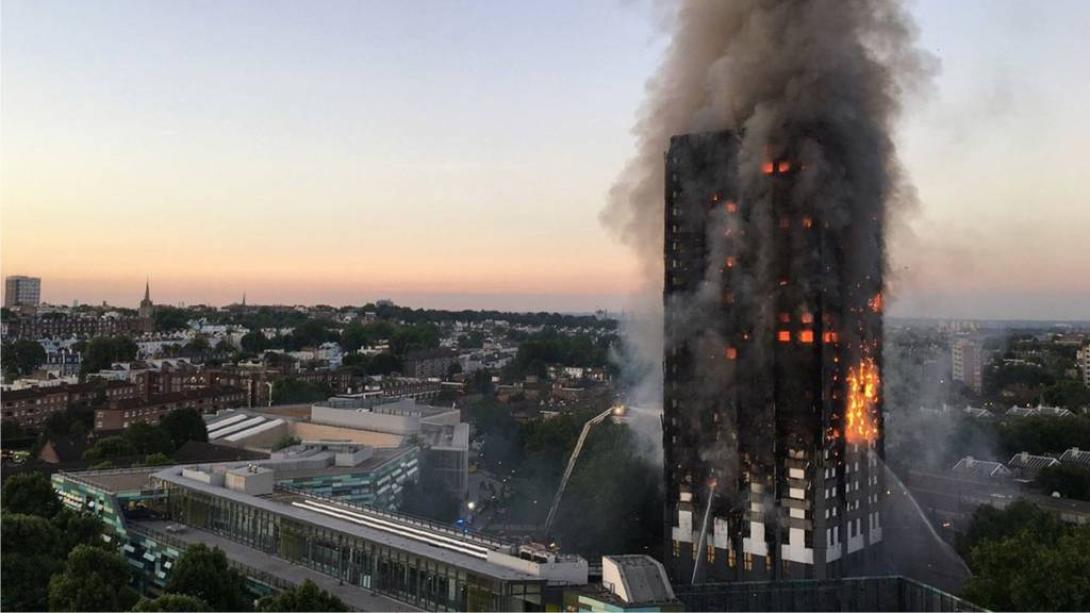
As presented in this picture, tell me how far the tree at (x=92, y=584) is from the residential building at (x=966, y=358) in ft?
441

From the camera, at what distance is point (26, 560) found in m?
32.2

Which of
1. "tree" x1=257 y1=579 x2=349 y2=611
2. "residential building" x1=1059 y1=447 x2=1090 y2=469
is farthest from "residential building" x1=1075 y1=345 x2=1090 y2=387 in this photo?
"tree" x1=257 y1=579 x2=349 y2=611

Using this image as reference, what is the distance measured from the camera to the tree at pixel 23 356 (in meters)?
126

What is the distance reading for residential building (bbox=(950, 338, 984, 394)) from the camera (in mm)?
142850

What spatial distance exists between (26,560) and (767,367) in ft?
98.7

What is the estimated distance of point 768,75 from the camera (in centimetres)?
4284

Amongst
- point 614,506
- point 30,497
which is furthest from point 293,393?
point 614,506

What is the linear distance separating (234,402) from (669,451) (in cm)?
6966

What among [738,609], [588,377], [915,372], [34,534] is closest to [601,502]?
[738,609]

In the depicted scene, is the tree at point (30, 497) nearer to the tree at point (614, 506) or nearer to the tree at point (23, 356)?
the tree at point (614, 506)

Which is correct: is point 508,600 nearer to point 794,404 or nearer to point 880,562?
point 794,404

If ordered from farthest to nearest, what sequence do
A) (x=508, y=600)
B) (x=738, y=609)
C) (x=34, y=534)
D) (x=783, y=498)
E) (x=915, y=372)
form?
(x=915, y=372) → (x=783, y=498) → (x=34, y=534) → (x=738, y=609) → (x=508, y=600)

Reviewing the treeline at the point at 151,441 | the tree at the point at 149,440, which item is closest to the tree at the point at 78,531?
the treeline at the point at 151,441

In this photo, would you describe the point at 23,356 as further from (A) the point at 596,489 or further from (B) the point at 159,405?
(A) the point at 596,489
